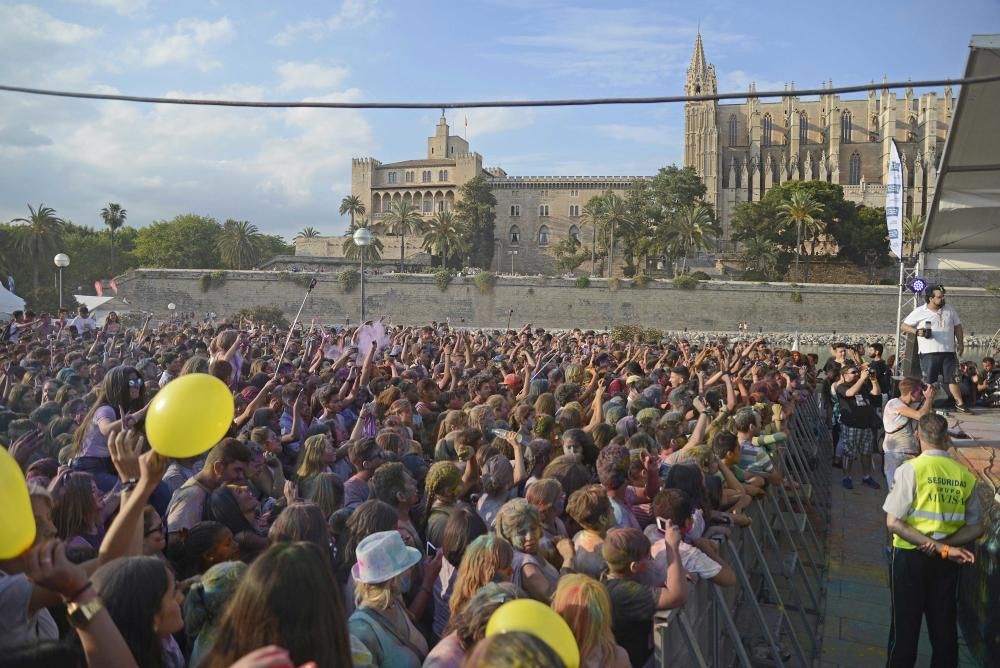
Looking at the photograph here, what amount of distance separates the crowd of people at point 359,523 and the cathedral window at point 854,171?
269 ft

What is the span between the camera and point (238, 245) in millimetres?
69625

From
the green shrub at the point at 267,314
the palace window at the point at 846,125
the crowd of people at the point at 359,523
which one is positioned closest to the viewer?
the crowd of people at the point at 359,523

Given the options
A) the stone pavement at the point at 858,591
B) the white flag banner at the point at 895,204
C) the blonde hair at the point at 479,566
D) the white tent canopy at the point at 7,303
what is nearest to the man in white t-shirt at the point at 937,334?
the stone pavement at the point at 858,591

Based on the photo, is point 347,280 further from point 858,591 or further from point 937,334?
point 858,591

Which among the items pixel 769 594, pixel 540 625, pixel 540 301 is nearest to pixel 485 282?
pixel 540 301

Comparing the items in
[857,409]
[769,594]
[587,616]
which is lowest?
[769,594]

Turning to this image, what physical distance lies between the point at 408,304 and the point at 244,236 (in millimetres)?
22590

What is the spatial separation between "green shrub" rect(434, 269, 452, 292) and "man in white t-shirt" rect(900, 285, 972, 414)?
1824 inches

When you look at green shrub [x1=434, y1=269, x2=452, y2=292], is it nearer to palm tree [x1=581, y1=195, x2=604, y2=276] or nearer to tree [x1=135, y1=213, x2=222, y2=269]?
palm tree [x1=581, y1=195, x2=604, y2=276]

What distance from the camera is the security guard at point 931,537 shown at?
4723mm

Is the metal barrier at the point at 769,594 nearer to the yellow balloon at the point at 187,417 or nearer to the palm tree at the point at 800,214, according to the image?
the yellow balloon at the point at 187,417

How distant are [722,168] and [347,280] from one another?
46790 mm

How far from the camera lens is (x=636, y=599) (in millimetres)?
3361

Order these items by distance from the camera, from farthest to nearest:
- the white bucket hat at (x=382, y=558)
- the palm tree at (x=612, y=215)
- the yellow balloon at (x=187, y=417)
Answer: the palm tree at (x=612, y=215), the white bucket hat at (x=382, y=558), the yellow balloon at (x=187, y=417)
